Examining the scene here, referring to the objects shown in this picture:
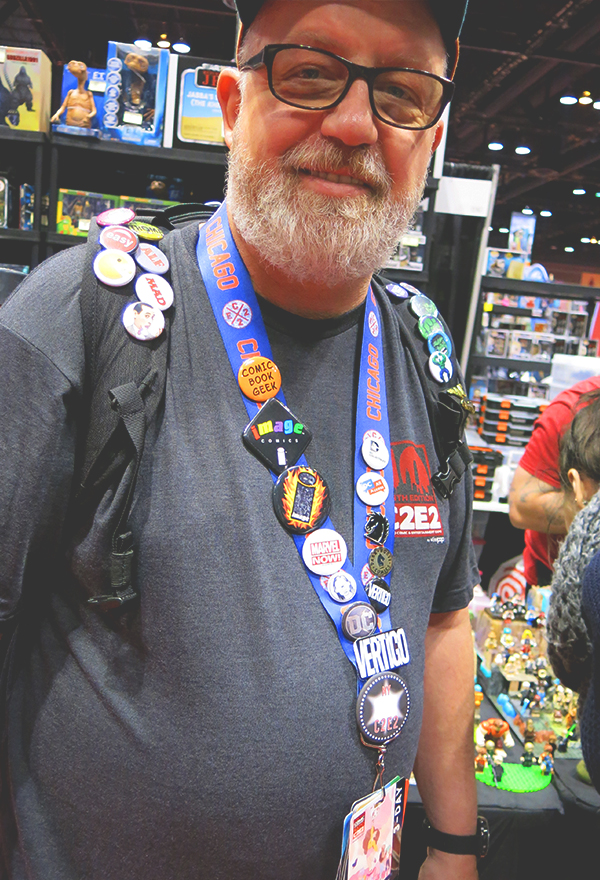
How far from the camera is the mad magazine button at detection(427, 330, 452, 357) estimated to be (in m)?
1.08

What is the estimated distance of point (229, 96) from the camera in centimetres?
94

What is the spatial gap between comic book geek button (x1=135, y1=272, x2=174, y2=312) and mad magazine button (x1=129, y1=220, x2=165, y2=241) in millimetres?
78

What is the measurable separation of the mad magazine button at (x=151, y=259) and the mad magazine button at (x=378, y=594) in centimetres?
51

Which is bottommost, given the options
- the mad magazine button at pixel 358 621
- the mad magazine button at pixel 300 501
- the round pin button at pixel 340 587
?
the mad magazine button at pixel 358 621

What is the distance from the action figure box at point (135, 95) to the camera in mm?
2539

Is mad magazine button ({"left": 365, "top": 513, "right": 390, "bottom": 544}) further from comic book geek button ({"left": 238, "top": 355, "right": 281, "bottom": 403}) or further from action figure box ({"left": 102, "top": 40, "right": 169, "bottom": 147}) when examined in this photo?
action figure box ({"left": 102, "top": 40, "right": 169, "bottom": 147})

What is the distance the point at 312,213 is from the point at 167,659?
0.59 meters

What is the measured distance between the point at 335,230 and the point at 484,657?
173 centimetres

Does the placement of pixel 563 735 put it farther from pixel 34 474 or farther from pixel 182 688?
pixel 34 474

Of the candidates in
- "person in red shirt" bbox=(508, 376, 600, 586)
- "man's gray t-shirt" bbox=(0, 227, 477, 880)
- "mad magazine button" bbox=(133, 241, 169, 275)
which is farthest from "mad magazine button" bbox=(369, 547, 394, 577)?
"person in red shirt" bbox=(508, 376, 600, 586)

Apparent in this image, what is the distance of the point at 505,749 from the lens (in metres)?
1.69

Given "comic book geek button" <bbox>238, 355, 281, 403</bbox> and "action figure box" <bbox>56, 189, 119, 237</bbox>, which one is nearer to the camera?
"comic book geek button" <bbox>238, 355, 281, 403</bbox>

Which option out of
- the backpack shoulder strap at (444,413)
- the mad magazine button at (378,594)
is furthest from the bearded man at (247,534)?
the backpack shoulder strap at (444,413)

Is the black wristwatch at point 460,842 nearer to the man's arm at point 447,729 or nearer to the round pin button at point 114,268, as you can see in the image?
the man's arm at point 447,729
